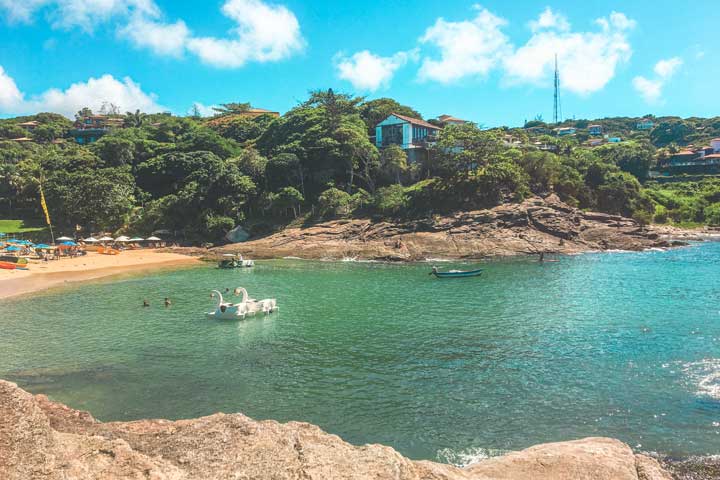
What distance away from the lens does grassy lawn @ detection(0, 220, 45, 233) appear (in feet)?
243

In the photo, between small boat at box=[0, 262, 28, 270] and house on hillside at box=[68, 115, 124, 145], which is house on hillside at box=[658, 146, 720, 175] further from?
house on hillside at box=[68, 115, 124, 145]

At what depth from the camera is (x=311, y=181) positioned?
75.9 meters

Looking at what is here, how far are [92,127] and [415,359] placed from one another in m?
158

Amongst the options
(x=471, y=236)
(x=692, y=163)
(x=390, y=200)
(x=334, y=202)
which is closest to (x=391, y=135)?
(x=390, y=200)

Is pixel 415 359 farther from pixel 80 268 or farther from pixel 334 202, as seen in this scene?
pixel 334 202

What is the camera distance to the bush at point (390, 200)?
64.9 m

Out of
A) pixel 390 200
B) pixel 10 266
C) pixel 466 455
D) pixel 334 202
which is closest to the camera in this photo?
pixel 466 455

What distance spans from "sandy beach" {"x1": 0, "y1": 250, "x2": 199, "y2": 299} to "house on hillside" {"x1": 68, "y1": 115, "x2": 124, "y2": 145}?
78223mm

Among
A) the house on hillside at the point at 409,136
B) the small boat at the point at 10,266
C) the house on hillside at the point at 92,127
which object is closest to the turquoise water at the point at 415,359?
the small boat at the point at 10,266

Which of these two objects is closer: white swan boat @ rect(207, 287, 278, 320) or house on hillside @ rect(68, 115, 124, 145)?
white swan boat @ rect(207, 287, 278, 320)

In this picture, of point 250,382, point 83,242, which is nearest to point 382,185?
point 83,242

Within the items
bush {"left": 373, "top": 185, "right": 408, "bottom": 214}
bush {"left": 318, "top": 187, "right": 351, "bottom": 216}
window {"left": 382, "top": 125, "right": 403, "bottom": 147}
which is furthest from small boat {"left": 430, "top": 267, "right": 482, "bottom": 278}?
window {"left": 382, "top": 125, "right": 403, "bottom": 147}

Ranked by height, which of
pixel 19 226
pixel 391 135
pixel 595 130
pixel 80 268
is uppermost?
pixel 595 130

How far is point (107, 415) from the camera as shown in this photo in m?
16.8
